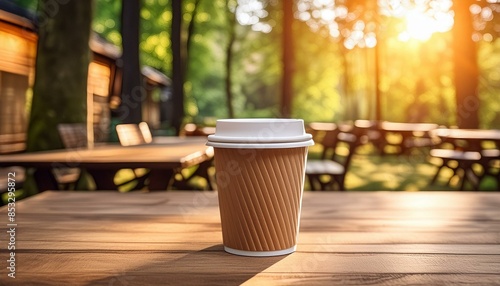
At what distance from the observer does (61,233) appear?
60.7 inches

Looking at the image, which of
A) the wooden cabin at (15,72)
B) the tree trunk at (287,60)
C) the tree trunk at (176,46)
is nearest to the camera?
the wooden cabin at (15,72)

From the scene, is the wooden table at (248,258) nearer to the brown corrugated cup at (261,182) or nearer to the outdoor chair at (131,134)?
the brown corrugated cup at (261,182)

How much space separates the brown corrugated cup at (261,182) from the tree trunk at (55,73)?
585cm

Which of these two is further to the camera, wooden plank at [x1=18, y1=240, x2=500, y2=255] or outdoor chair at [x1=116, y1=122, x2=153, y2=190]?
outdoor chair at [x1=116, y1=122, x2=153, y2=190]

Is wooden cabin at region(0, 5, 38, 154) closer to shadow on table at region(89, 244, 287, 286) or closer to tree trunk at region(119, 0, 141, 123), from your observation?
tree trunk at region(119, 0, 141, 123)

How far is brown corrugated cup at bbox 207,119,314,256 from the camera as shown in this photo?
4.20 ft

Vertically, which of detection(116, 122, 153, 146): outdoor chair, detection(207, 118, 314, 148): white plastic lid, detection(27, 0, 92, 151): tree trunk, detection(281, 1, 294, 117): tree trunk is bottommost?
detection(207, 118, 314, 148): white plastic lid

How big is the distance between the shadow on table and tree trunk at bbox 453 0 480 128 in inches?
541

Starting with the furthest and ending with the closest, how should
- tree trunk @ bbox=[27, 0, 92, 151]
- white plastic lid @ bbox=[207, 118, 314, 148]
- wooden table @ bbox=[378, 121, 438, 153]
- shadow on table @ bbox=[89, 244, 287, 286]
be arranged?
1. wooden table @ bbox=[378, 121, 438, 153]
2. tree trunk @ bbox=[27, 0, 92, 151]
3. white plastic lid @ bbox=[207, 118, 314, 148]
4. shadow on table @ bbox=[89, 244, 287, 286]

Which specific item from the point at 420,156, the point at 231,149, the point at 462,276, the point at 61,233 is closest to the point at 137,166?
the point at 61,233

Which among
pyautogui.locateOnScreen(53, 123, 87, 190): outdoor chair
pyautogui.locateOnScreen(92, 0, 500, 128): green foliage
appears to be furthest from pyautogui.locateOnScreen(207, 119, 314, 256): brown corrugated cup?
pyautogui.locateOnScreen(92, 0, 500, 128): green foliage

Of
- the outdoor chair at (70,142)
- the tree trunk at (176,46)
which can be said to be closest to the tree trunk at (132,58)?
the tree trunk at (176,46)

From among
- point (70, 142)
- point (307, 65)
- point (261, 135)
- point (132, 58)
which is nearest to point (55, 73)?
point (70, 142)

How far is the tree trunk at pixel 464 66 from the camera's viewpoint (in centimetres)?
1399
